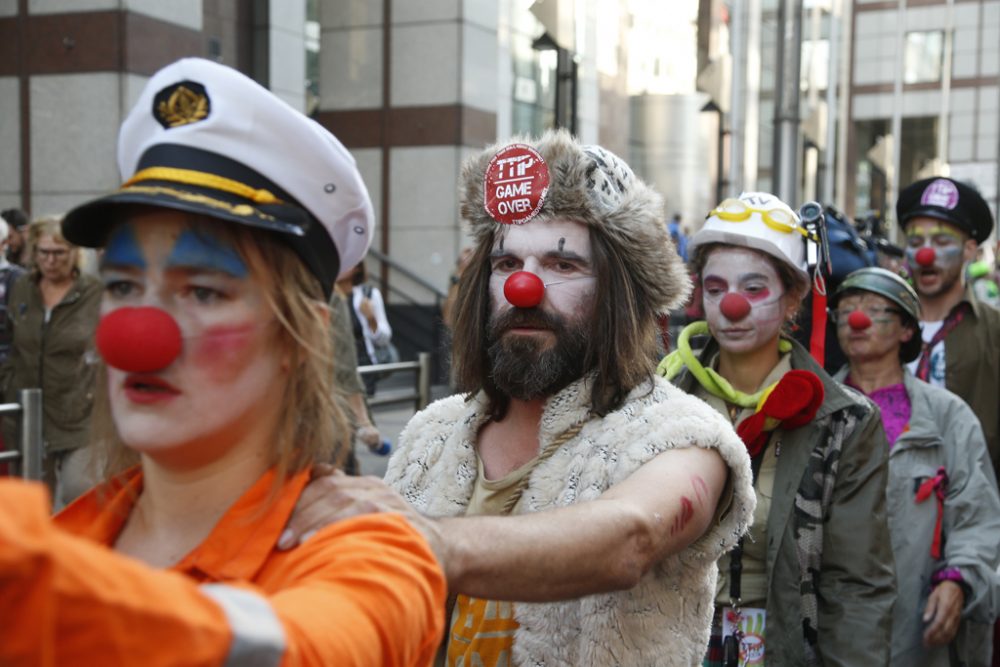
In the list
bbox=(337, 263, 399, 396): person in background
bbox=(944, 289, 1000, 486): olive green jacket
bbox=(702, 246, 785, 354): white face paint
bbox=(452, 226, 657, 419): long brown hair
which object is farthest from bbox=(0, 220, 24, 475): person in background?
bbox=(944, 289, 1000, 486): olive green jacket

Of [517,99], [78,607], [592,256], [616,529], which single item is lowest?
[616,529]

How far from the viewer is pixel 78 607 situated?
2.97 feet

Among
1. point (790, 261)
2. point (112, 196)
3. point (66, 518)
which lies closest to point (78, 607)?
point (112, 196)

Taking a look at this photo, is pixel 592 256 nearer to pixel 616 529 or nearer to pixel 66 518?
pixel 616 529

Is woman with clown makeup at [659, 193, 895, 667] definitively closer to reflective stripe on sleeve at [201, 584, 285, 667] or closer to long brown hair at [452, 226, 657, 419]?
long brown hair at [452, 226, 657, 419]

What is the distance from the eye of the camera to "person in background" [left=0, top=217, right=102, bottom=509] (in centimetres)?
580

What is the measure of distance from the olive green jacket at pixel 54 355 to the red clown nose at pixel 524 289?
389 centimetres

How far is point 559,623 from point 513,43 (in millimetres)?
13704

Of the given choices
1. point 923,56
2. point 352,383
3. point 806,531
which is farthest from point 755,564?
point 923,56

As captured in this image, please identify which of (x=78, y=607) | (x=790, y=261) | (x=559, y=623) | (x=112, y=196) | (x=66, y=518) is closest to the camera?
(x=78, y=607)

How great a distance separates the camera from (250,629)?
Result: 1.04 m

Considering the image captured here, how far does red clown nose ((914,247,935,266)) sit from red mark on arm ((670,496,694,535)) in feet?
13.5

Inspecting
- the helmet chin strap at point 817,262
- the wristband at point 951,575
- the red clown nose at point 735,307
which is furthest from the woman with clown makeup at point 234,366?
the wristband at point 951,575

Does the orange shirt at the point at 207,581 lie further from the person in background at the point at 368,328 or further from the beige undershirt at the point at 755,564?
the person in background at the point at 368,328
